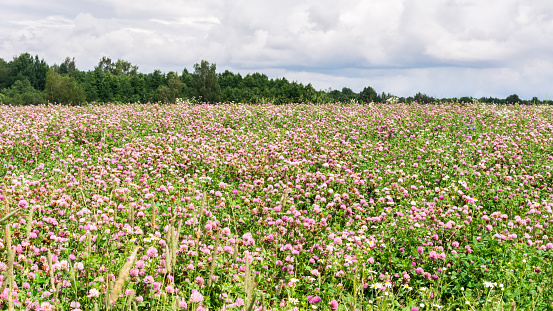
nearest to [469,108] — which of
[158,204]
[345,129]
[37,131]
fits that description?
[345,129]

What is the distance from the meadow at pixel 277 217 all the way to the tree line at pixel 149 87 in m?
11.7

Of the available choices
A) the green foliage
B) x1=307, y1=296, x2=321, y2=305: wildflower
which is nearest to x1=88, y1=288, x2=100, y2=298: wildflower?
x1=307, y1=296, x2=321, y2=305: wildflower

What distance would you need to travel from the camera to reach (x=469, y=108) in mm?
16312

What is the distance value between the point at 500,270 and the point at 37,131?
36.9ft

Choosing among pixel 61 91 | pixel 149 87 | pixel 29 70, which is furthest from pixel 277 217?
pixel 29 70

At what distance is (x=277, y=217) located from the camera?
19.9 feet

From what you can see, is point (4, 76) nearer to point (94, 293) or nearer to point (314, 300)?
point (94, 293)

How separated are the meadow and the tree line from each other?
11.7 metres

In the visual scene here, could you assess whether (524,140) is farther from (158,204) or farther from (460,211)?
(158,204)

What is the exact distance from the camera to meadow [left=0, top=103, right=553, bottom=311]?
147 inches

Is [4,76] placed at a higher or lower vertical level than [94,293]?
higher

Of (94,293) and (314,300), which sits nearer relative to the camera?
(94,293)

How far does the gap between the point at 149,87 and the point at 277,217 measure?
275 feet

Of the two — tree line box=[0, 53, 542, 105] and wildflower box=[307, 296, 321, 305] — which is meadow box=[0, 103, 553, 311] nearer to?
wildflower box=[307, 296, 321, 305]
